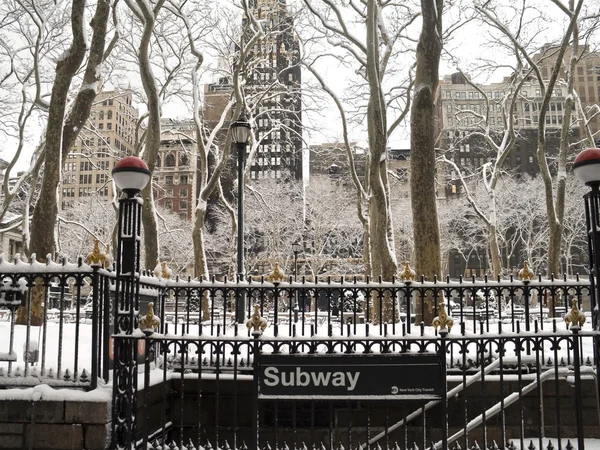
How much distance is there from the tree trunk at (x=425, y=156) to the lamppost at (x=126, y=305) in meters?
8.28

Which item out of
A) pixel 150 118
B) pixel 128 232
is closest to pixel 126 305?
pixel 128 232

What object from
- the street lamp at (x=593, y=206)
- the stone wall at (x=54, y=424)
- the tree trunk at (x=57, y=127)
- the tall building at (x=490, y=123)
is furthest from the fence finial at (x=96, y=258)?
the tall building at (x=490, y=123)

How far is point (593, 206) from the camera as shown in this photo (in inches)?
253

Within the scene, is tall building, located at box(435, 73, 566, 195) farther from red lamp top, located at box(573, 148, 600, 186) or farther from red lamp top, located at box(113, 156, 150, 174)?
red lamp top, located at box(113, 156, 150, 174)

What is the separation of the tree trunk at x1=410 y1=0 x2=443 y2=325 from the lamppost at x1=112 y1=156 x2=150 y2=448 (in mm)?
8279

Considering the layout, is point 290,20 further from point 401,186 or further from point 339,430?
point 401,186

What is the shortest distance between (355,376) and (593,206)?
11.0 feet

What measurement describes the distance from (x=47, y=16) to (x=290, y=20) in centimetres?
1189

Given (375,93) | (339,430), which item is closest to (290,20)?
(375,93)

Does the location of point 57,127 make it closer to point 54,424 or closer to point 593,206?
point 54,424

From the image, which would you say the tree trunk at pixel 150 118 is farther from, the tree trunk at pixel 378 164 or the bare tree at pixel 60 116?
the tree trunk at pixel 378 164

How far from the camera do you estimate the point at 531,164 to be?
86.8m

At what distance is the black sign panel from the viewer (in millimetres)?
6039

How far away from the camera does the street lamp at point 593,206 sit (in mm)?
6281
